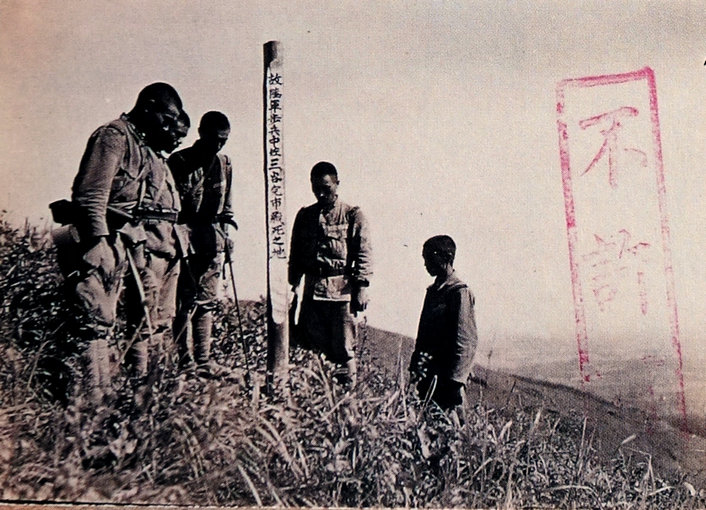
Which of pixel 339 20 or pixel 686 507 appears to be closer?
pixel 686 507

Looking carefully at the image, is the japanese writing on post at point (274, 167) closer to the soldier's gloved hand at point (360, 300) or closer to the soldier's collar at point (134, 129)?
the soldier's gloved hand at point (360, 300)

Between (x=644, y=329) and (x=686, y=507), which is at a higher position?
(x=644, y=329)

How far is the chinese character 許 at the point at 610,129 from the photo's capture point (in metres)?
4.60

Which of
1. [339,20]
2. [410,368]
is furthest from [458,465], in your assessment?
[339,20]

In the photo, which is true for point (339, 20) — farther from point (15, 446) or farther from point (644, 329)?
point (15, 446)

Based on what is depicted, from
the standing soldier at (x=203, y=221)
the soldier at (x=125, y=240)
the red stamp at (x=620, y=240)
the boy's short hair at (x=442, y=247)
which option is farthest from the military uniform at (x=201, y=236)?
the red stamp at (x=620, y=240)

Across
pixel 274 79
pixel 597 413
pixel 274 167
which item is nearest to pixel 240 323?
pixel 274 167

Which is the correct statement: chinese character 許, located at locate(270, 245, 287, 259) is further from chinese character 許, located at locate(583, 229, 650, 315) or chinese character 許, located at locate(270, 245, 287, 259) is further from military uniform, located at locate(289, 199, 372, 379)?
chinese character 許, located at locate(583, 229, 650, 315)

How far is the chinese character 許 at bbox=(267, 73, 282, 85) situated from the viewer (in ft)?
15.4

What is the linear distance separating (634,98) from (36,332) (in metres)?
3.77

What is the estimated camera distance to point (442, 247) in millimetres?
4605

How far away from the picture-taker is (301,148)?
15.3 feet

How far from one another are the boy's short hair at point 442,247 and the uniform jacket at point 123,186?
4.95 ft

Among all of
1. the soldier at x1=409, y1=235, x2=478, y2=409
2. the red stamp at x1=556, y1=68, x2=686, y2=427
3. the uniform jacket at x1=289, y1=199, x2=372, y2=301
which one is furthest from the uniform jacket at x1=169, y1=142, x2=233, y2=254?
the red stamp at x1=556, y1=68, x2=686, y2=427
